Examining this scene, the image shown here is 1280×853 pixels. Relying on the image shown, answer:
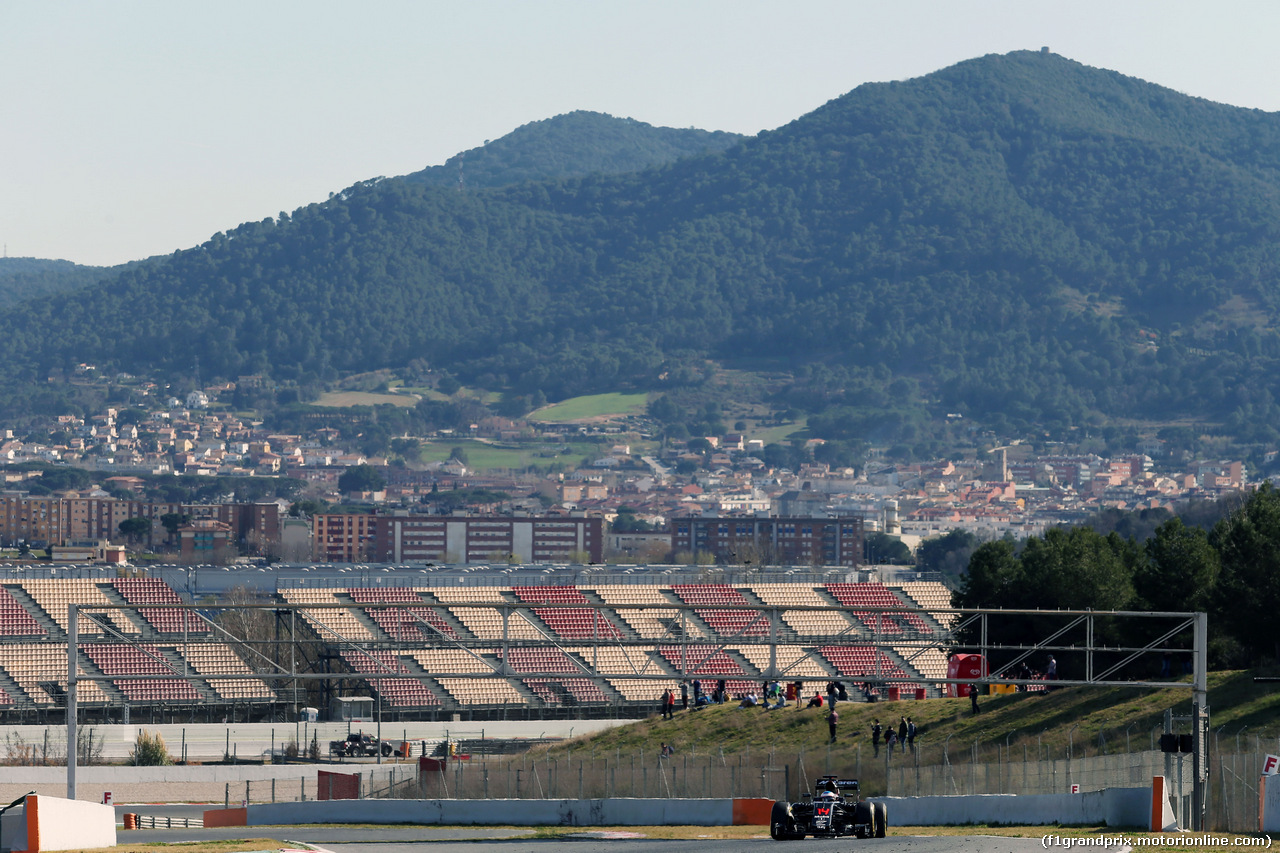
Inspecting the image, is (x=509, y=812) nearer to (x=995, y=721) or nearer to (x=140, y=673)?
(x=995, y=721)

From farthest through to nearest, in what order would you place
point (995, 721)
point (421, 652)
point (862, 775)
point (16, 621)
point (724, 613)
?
point (724, 613), point (421, 652), point (16, 621), point (995, 721), point (862, 775)

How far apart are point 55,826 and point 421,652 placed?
5156cm

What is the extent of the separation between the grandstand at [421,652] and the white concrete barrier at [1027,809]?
2486 cm

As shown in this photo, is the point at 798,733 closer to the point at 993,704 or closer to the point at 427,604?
the point at 993,704

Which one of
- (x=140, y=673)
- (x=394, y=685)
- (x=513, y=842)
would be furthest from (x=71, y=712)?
(x=394, y=685)

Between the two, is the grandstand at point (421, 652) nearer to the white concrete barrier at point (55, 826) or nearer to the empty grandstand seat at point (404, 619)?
the empty grandstand seat at point (404, 619)

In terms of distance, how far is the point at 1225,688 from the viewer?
54.4 m

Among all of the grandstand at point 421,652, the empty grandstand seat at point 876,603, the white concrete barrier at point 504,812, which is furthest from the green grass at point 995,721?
the empty grandstand seat at point 876,603

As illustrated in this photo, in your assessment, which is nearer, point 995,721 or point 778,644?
point 778,644

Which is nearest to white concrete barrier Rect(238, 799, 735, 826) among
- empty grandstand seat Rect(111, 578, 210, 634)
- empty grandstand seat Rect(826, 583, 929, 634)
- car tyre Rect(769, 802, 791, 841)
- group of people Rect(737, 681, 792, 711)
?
car tyre Rect(769, 802, 791, 841)

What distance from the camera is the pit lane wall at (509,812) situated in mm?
42781

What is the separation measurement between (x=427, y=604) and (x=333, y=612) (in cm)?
4449

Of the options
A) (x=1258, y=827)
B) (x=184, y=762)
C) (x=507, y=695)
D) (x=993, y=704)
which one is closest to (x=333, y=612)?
(x=507, y=695)

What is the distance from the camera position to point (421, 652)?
83.4m
